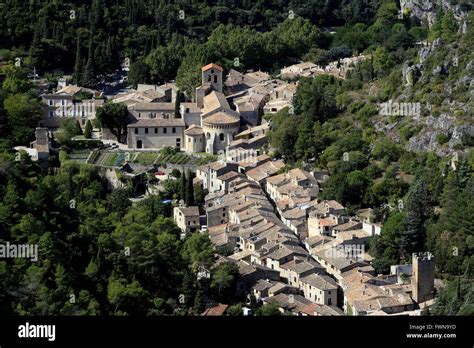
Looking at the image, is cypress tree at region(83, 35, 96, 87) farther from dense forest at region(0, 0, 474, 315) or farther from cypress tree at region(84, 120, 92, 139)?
cypress tree at region(84, 120, 92, 139)

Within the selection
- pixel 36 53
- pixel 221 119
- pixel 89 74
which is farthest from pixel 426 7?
pixel 36 53

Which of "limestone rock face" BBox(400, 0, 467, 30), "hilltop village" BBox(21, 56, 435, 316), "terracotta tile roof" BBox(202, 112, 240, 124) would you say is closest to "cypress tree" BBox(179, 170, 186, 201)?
"hilltop village" BBox(21, 56, 435, 316)

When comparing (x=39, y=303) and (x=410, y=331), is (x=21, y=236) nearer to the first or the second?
(x=39, y=303)

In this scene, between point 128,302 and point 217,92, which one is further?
point 217,92

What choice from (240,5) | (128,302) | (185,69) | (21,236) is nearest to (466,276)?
(128,302)

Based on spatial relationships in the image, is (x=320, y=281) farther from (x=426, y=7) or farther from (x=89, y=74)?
(x=426, y=7)

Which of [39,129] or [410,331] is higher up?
[410,331]
